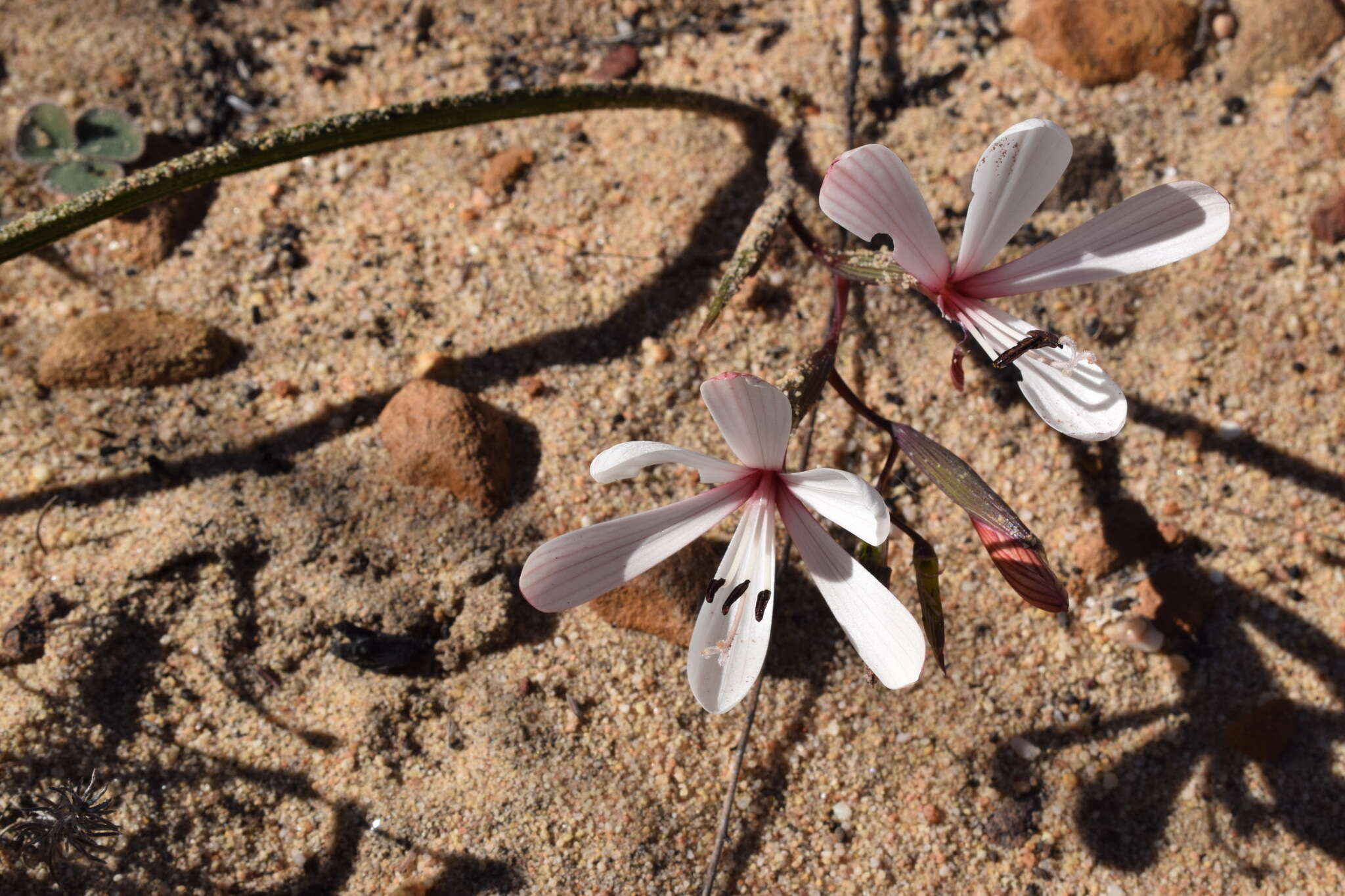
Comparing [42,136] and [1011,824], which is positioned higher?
[42,136]

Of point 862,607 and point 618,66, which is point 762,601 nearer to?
point 862,607

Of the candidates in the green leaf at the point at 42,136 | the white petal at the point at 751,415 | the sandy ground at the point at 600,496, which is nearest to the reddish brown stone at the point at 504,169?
the sandy ground at the point at 600,496

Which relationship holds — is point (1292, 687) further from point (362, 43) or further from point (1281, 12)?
point (362, 43)

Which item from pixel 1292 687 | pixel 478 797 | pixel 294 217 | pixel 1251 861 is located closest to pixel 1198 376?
pixel 1292 687

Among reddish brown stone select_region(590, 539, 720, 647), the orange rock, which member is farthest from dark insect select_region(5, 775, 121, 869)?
the orange rock

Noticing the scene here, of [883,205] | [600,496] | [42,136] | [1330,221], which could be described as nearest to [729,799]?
[600,496]

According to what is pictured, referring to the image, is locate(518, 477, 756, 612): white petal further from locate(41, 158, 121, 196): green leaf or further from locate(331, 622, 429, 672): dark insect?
locate(41, 158, 121, 196): green leaf

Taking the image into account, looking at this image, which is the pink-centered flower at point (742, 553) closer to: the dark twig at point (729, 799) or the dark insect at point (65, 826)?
the dark twig at point (729, 799)
